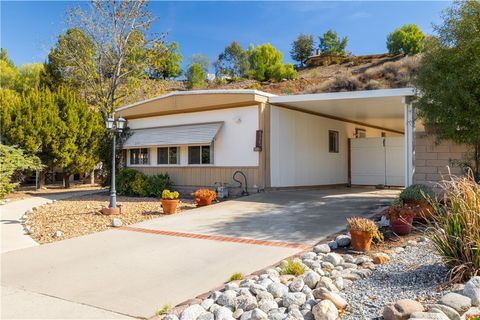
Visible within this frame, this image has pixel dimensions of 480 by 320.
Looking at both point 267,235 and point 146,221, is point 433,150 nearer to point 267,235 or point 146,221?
point 267,235

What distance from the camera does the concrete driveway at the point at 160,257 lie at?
4676 millimetres

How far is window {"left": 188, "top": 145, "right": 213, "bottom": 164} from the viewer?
1412cm

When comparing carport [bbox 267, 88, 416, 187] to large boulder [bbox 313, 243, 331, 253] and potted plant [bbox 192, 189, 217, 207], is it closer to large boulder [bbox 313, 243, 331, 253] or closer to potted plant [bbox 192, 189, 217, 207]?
potted plant [bbox 192, 189, 217, 207]

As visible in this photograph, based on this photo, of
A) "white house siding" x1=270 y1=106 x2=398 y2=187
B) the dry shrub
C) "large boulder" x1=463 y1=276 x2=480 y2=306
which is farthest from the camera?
the dry shrub

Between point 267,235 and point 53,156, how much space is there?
13810 millimetres

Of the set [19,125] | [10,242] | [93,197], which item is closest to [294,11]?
[93,197]

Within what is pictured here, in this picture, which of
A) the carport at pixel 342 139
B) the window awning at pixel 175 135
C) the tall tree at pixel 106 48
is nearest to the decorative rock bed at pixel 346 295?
the carport at pixel 342 139

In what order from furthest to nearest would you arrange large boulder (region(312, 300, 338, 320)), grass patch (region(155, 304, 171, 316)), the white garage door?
the white garage door, grass patch (region(155, 304, 171, 316)), large boulder (region(312, 300, 338, 320))

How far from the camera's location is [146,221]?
975 centimetres

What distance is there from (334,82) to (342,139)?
24.4 meters

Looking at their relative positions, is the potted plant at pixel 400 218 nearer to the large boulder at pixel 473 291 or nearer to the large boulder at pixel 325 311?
the large boulder at pixel 473 291

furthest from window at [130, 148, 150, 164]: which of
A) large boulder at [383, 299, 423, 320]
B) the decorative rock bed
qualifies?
large boulder at [383, 299, 423, 320]

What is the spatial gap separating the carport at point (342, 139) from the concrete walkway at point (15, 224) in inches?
288

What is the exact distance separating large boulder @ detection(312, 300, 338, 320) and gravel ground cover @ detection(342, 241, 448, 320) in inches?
5.3
